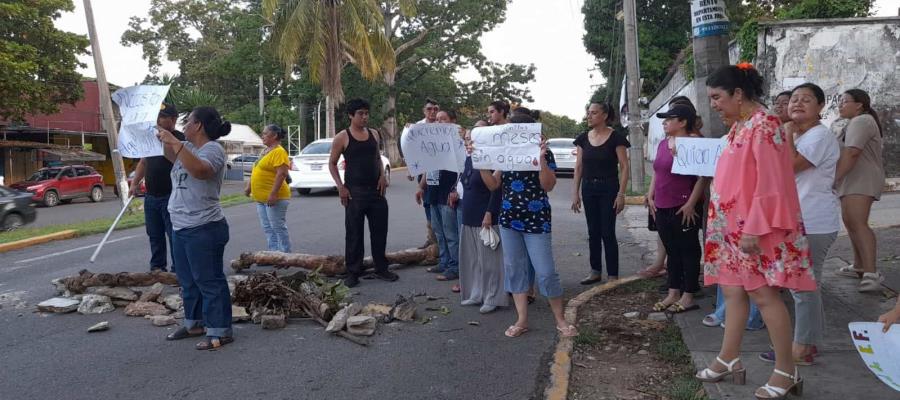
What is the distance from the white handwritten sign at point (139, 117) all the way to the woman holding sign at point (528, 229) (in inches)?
119

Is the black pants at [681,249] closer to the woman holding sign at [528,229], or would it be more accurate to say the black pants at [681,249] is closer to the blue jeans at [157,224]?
the woman holding sign at [528,229]

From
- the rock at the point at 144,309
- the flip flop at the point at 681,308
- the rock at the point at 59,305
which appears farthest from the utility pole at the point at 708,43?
the rock at the point at 59,305

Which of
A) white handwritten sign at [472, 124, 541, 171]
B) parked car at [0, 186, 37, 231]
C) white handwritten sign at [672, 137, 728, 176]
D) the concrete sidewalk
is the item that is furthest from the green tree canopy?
the concrete sidewalk

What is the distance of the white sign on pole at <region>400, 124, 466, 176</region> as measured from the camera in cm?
630

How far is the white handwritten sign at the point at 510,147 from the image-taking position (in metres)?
4.64

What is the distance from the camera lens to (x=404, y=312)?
17.9 ft

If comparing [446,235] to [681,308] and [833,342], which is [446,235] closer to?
[681,308]

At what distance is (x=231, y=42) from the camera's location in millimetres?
48031

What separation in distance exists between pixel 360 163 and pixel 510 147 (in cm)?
246

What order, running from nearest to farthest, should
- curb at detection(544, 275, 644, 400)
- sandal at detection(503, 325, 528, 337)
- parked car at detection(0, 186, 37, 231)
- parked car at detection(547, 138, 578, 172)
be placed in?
curb at detection(544, 275, 644, 400)
sandal at detection(503, 325, 528, 337)
parked car at detection(0, 186, 37, 231)
parked car at detection(547, 138, 578, 172)

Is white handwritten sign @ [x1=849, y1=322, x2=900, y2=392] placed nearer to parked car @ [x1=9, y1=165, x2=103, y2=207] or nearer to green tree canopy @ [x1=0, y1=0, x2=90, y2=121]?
green tree canopy @ [x1=0, y1=0, x2=90, y2=121]

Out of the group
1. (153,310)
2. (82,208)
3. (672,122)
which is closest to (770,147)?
(672,122)

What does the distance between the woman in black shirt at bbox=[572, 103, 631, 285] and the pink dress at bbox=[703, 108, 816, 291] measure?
273cm

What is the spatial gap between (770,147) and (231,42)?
49.2 meters
